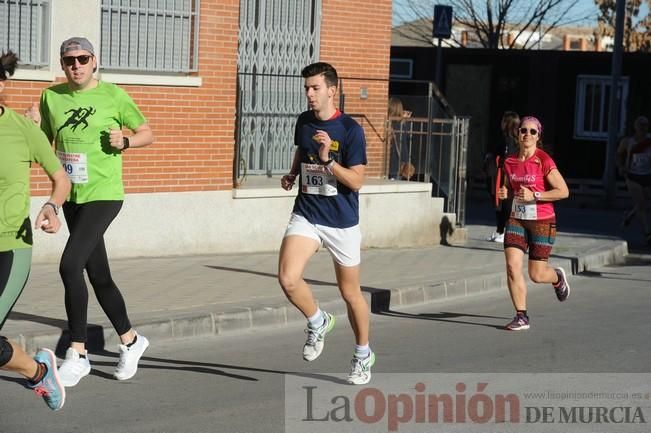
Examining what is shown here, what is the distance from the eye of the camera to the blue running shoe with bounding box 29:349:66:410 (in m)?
6.92

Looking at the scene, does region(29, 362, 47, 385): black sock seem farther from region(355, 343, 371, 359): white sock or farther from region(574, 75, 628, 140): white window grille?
region(574, 75, 628, 140): white window grille

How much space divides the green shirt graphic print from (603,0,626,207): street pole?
17.7 meters

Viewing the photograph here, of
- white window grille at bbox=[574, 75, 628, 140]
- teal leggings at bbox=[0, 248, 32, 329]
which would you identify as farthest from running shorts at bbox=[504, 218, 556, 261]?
white window grille at bbox=[574, 75, 628, 140]

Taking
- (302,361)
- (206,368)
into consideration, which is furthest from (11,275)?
(302,361)

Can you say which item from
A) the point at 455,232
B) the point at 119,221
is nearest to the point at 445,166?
the point at 455,232

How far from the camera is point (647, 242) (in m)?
18.7

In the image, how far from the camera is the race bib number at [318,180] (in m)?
8.09

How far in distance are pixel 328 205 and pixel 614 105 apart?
685 inches

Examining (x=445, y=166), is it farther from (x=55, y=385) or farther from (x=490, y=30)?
(x=490, y=30)

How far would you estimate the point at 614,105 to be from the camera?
968 inches

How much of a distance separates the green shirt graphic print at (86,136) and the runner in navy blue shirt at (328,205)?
1.17m

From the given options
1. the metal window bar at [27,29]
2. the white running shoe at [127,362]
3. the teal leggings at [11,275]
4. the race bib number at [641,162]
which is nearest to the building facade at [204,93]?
the metal window bar at [27,29]

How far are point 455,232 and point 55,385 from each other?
34.1 ft

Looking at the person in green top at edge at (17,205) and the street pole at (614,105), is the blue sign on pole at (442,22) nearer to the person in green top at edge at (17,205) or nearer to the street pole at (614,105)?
the street pole at (614,105)
